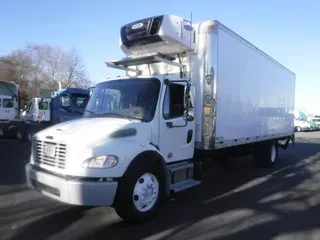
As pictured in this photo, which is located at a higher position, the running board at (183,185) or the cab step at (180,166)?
the cab step at (180,166)

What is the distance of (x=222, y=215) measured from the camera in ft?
17.5

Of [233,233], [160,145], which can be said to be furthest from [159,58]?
[233,233]

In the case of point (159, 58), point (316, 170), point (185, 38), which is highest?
point (185, 38)

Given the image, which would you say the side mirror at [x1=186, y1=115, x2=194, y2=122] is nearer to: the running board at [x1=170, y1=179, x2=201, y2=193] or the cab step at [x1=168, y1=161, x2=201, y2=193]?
the cab step at [x1=168, y1=161, x2=201, y2=193]

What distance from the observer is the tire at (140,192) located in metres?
4.44

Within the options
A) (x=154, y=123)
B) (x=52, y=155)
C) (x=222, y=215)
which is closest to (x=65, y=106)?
(x=154, y=123)

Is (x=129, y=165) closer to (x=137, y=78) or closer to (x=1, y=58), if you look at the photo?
(x=137, y=78)

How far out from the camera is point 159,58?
5727mm

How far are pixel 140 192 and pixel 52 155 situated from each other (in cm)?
148

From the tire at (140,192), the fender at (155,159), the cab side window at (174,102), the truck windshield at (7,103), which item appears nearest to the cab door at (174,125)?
the cab side window at (174,102)

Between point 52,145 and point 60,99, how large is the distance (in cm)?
938

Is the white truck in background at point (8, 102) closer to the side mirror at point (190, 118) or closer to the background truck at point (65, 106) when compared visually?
the background truck at point (65, 106)

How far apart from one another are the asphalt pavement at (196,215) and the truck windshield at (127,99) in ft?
5.82

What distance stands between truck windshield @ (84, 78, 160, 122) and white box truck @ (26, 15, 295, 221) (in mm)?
19
